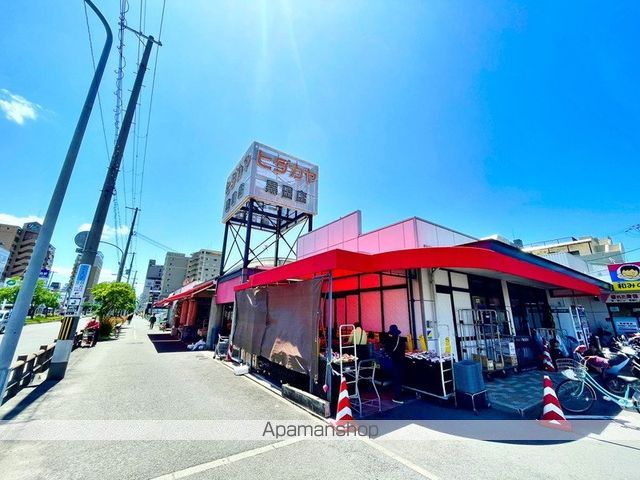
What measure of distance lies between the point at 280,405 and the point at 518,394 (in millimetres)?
6294

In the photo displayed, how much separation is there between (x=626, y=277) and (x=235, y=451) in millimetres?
23824

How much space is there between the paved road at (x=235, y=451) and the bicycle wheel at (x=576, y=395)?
139 cm

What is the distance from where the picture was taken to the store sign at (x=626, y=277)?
1599 cm

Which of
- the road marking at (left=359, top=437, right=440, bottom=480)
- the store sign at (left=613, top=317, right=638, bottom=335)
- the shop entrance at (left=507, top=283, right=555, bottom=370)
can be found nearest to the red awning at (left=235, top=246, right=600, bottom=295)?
the road marking at (left=359, top=437, right=440, bottom=480)

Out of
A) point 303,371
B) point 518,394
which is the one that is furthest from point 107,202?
point 518,394

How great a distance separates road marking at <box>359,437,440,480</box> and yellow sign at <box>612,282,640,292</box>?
2120 centimetres

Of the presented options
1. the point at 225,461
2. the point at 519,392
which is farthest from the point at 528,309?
the point at 225,461

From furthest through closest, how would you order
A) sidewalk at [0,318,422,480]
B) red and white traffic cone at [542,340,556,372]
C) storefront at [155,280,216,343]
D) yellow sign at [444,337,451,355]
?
storefront at [155,280,216,343] → red and white traffic cone at [542,340,556,372] → yellow sign at [444,337,451,355] → sidewalk at [0,318,422,480]

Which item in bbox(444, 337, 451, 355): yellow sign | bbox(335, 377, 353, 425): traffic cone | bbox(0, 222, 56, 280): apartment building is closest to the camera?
bbox(335, 377, 353, 425): traffic cone

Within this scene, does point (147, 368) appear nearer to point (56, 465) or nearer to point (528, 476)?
point (56, 465)

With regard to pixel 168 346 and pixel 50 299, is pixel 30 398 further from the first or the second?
pixel 50 299

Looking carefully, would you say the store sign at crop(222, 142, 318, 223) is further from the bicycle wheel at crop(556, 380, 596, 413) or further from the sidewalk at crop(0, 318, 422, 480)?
the bicycle wheel at crop(556, 380, 596, 413)

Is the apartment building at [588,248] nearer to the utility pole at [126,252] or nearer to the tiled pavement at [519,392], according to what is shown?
the tiled pavement at [519,392]

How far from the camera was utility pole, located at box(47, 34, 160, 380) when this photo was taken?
8.27m
